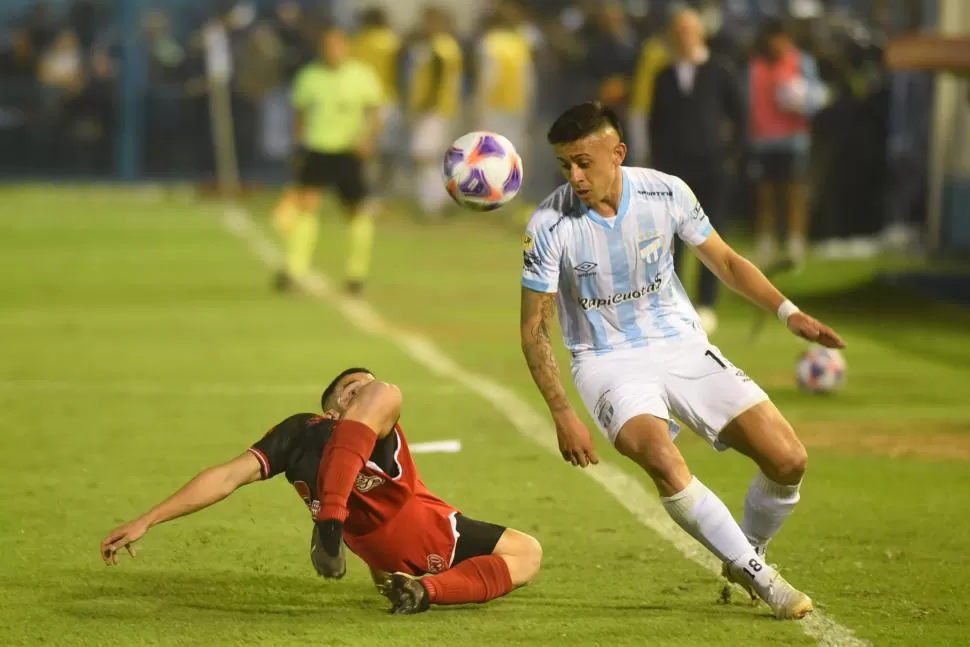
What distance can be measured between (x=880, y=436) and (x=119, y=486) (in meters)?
4.25

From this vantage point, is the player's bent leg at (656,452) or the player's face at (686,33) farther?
the player's face at (686,33)

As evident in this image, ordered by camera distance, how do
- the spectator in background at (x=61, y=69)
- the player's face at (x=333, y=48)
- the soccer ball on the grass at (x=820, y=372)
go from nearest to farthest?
the soccer ball on the grass at (x=820, y=372) < the player's face at (x=333, y=48) < the spectator in background at (x=61, y=69)

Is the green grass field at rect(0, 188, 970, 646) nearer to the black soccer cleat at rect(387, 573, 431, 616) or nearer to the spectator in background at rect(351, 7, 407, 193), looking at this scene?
the black soccer cleat at rect(387, 573, 431, 616)

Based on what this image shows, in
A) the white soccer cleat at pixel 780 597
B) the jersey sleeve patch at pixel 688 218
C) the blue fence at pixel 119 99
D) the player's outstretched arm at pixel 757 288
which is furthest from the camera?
the blue fence at pixel 119 99

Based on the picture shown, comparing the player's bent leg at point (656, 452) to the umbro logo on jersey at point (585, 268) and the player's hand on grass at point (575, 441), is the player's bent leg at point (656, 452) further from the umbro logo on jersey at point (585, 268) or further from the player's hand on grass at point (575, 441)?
the umbro logo on jersey at point (585, 268)

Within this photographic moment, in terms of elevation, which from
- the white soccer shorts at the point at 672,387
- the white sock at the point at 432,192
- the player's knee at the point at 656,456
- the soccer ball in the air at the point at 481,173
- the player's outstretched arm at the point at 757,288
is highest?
Answer: the soccer ball in the air at the point at 481,173

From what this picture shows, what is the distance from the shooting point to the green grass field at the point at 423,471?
619 cm

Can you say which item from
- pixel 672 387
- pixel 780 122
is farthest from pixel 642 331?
pixel 780 122

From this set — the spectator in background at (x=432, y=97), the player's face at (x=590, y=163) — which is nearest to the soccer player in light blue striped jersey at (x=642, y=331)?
the player's face at (x=590, y=163)

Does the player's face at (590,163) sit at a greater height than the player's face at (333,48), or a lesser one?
lesser

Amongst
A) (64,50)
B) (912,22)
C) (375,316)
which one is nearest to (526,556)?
(375,316)

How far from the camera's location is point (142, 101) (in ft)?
106

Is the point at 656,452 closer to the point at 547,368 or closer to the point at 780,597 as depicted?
the point at 547,368

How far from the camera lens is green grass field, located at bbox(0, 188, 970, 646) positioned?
6191 millimetres
